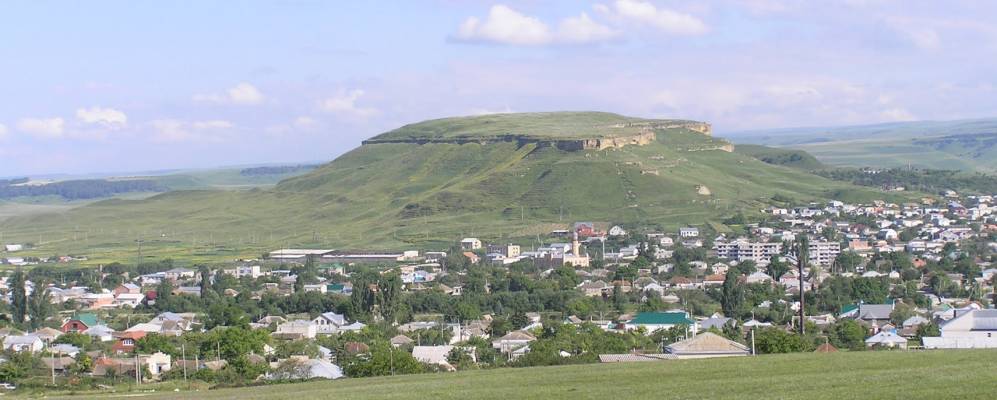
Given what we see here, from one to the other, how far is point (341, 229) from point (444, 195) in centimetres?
1458

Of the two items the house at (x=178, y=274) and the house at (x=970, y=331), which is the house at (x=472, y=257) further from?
the house at (x=970, y=331)

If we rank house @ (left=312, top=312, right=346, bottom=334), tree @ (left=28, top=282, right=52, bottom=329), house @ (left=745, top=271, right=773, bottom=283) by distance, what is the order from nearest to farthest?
house @ (left=312, top=312, right=346, bottom=334) < tree @ (left=28, top=282, right=52, bottom=329) < house @ (left=745, top=271, right=773, bottom=283)

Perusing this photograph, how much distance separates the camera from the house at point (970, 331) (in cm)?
4879

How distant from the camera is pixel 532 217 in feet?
503

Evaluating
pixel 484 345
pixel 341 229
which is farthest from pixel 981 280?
pixel 341 229

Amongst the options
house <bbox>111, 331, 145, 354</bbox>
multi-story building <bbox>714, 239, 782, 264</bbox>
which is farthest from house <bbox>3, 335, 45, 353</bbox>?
multi-story building <bbox>714, 239, 782, 264</bbox>

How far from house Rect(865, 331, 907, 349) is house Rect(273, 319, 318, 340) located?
2534 centimetres

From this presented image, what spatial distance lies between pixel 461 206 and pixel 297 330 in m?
91.5

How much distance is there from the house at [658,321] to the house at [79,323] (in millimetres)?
26940

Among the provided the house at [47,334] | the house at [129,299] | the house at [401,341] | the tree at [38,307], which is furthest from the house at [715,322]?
the house at [129,299]

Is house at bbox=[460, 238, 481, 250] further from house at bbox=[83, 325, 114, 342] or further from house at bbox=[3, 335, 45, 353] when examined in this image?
house at bbox=[3, 335, 45, 353]

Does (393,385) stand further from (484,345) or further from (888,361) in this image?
(484,345)

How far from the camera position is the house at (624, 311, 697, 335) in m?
65.7

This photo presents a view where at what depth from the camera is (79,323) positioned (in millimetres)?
74688
